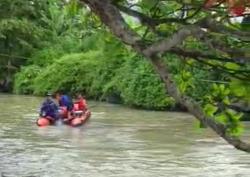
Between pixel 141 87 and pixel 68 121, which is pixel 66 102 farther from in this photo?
pixel 141 87

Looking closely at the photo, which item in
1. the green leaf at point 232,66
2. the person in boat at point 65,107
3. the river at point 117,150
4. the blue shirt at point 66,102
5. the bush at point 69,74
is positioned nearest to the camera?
the green leaf at point 232,66

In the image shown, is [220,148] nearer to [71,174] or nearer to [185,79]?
[71,174]

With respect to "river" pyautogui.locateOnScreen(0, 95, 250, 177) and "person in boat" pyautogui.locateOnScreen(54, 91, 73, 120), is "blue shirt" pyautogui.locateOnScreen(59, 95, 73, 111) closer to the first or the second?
"person in boat" pyautogui.locateOnScreen(54, 91, 73, 120)

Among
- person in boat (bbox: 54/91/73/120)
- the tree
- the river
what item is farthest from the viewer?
person in boat (bbox: 54/91/73/120)

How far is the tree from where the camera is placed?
3.20 meters

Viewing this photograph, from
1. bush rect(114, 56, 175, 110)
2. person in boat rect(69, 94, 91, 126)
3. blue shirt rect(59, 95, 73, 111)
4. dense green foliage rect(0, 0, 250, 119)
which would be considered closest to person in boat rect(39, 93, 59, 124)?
blue shirt rect(59, 95, 73, 111)

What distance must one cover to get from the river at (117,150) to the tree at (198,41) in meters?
7.27

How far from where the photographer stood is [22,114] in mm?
27719

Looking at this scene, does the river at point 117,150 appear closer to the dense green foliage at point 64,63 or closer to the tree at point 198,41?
the dense green foliage at point 64,63

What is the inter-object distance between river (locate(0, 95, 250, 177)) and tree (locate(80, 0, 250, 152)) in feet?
23.9

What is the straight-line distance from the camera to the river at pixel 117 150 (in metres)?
14.5

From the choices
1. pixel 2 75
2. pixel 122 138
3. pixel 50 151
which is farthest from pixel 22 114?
pixel 2 75

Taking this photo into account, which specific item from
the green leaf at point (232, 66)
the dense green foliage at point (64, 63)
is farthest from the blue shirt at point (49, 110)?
the green leaf at point (232, 66)

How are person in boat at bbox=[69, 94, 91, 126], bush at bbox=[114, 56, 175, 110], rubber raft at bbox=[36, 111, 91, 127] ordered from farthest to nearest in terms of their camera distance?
bush at bbox=[114, 56, 175, 110]
person in boat at bbox=[69, 94, 91, 126]
rubber raft at bbox=[36, 111, 91, 127]
